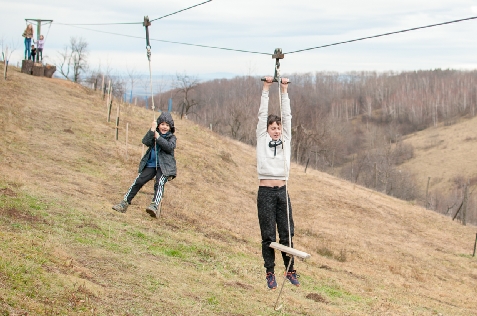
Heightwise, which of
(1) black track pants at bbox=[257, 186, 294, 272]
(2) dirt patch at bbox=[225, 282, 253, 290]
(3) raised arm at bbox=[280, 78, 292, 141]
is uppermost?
(3) raised arm at bbox=[280, 78, 292, 141]

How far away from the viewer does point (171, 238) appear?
535 inches

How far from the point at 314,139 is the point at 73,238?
68920 millimetres

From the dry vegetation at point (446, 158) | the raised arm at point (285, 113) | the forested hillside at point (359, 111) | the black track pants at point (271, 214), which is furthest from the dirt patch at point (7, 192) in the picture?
the dry vegetation at point (446, 158)

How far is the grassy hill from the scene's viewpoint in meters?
8.41

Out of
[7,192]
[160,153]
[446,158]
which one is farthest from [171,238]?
[446,158]

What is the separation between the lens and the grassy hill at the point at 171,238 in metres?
8.41

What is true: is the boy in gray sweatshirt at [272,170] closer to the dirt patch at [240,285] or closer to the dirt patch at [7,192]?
the dirt patch at [240,285]

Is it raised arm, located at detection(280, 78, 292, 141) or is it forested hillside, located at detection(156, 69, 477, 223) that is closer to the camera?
raised arm, located at detection(280, 78, 292, 141)

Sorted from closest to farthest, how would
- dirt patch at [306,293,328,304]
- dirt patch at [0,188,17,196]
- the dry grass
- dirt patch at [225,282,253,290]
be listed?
1. dirt patch at [225,282,253,290]
2. dirt patch at [306,293,328,304]
3. dirt patch at [0,188,17,196]
4. the dry grass

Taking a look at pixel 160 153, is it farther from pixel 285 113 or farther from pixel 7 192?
pixel 285 113

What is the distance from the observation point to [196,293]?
9445 millimetres

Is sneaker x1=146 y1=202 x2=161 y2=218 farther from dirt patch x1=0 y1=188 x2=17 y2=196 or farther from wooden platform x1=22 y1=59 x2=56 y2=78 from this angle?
→ wooden platform x1=22 y1=59 x2=56 y2=78

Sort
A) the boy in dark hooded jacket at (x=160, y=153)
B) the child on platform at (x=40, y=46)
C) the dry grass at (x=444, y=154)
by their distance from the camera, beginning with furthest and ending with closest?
the dry grass at (x=444, y=154)
the child on platform at (x=40, y=46)
the boy in dark hooded jacket at (x=160, y=153)

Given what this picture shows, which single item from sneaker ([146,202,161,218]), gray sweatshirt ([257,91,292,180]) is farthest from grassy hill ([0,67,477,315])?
gray sweatshirt ([257,91,292,180])
